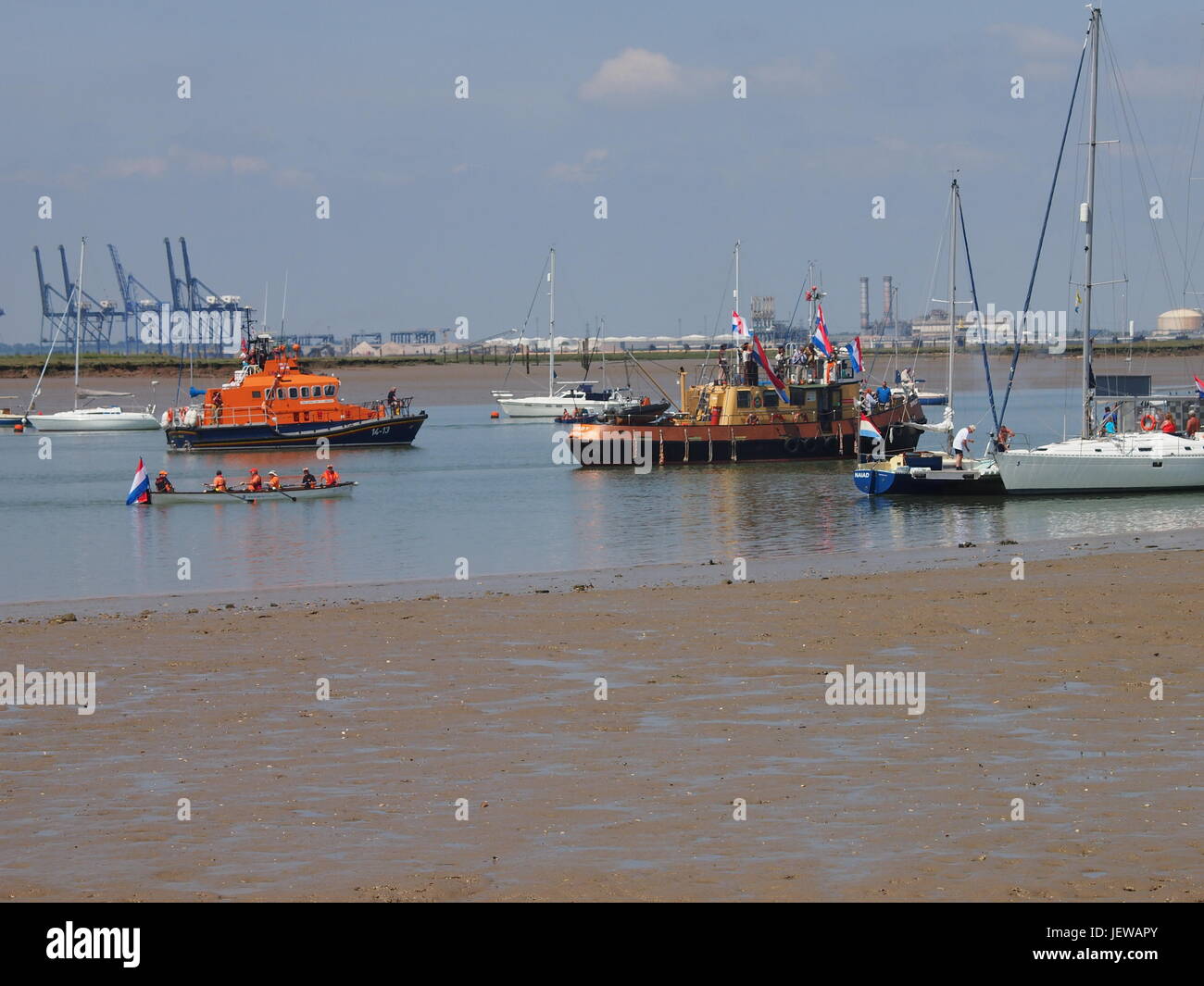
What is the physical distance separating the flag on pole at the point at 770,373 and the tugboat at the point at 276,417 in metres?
24.5

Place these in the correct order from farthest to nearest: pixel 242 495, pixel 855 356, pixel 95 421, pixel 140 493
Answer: pixel 95 421
pixel 855 356
pixel 140 493
pixel 242 495

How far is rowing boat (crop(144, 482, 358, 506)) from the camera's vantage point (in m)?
47.2

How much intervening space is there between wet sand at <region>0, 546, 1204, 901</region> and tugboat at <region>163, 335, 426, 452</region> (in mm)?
59794

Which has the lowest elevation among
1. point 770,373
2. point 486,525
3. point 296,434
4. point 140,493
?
point 486,525

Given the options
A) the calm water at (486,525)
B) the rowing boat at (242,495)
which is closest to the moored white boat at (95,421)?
the calm water at (486,525)

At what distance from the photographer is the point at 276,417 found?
265 ft

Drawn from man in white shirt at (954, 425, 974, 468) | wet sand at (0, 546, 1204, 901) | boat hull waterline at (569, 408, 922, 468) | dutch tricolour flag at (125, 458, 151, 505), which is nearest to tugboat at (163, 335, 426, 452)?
boat hull waterline at (569, 408, 922, 468)

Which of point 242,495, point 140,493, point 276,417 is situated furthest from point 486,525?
point 276,417

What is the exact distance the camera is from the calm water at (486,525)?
31.9m

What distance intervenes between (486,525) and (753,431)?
1008 inches

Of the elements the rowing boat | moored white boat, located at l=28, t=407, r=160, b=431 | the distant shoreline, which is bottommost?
the rowing boat

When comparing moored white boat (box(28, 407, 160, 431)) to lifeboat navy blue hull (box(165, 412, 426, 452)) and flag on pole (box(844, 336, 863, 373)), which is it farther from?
flag on pole (box(844, 336, 863, 373))

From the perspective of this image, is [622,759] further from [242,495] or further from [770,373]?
[770,373]
